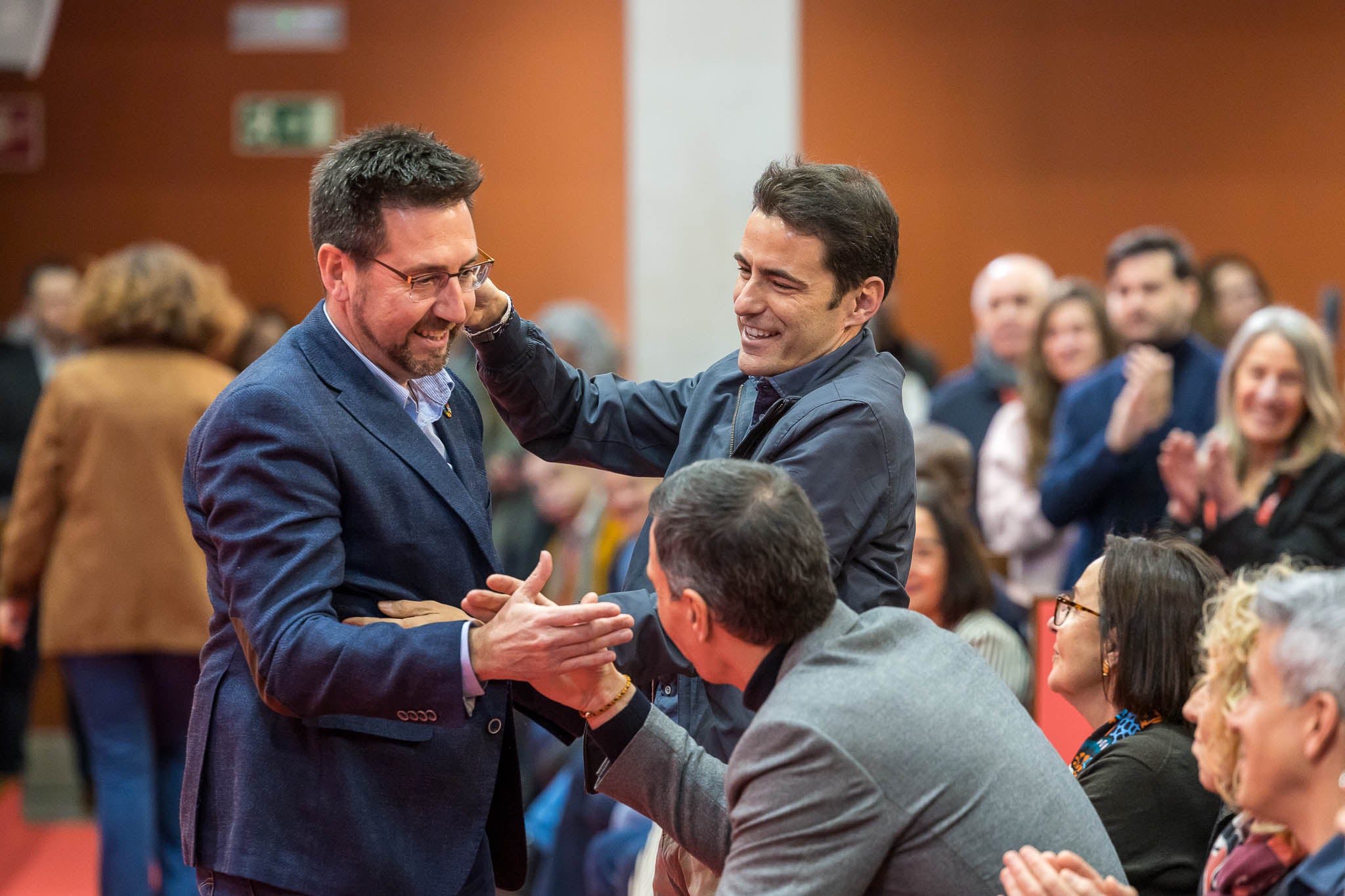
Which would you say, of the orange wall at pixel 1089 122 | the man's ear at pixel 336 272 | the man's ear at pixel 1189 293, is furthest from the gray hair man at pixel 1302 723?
the orange wall at pixel 1089 122

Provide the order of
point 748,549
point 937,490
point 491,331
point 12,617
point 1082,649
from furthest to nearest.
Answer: point 12,617 → point 937,490 → point 1082,649 → point 491,331 → point 748,549

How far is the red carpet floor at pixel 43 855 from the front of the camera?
475cm

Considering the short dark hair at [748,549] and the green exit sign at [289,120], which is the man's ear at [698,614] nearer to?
the short dark hair at [748,549]

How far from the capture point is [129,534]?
3994 mm

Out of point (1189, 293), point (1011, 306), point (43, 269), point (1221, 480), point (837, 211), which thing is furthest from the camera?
point (43, 269)

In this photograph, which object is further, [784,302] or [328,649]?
[784,302]

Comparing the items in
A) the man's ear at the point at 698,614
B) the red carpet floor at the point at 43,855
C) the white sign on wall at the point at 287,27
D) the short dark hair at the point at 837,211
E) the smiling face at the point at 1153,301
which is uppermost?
the white sign on wall at the point at 287,27

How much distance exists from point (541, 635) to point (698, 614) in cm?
19

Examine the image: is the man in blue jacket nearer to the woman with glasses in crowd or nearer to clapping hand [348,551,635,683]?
the woman with glasses in crowd

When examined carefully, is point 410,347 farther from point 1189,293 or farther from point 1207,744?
point 1189,293

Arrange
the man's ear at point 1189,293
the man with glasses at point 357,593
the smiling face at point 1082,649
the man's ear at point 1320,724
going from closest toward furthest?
the man's ear at point 1320,724 < the man with glasses at point 357,593 < the smiling face at point 1082,649 < the man's ear at point 1189,293

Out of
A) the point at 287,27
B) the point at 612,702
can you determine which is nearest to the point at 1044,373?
the point at 612,702

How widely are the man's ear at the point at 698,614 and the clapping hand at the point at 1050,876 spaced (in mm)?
397

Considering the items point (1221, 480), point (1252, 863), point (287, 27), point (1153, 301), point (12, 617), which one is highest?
point (287, 27)
